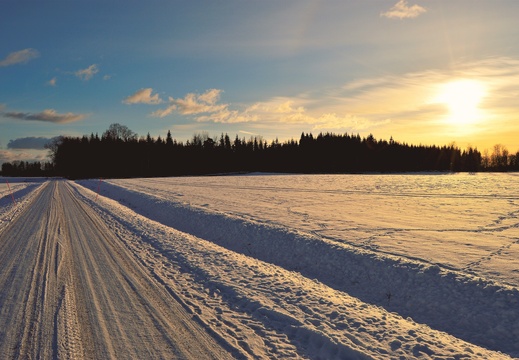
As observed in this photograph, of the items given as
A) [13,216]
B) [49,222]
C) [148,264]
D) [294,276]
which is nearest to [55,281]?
[148,264]

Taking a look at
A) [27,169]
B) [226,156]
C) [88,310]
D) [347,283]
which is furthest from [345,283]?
[27,169]

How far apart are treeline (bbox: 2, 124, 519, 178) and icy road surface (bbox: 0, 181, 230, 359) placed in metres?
96.4

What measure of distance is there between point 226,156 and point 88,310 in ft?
399

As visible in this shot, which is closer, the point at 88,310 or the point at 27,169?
the point at 88,310

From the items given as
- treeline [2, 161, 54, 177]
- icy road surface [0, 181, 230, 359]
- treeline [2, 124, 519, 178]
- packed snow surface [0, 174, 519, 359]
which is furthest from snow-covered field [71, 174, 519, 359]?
treeline [2, 161, 54, 177]

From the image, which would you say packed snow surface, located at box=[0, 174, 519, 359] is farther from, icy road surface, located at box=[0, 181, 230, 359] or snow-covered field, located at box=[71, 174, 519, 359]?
icy road surface, located at box=[0, 181, 230, 359]

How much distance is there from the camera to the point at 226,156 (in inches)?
5012

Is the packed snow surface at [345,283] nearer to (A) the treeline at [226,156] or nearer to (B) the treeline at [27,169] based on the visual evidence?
(A) the treeline at [226,156]

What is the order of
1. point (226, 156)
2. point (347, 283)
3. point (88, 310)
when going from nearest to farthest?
1. point (88, 310)
2. point (347, 283)
3. point (226, 156)

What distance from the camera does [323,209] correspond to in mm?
20922

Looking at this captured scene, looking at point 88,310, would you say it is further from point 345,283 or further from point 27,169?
point 27,169

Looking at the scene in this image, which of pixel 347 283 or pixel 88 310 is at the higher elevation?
pixel 88 310

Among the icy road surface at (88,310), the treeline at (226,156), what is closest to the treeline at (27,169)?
the treeline at (226,156)

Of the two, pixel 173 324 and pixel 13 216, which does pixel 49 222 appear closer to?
pixel 13 216
